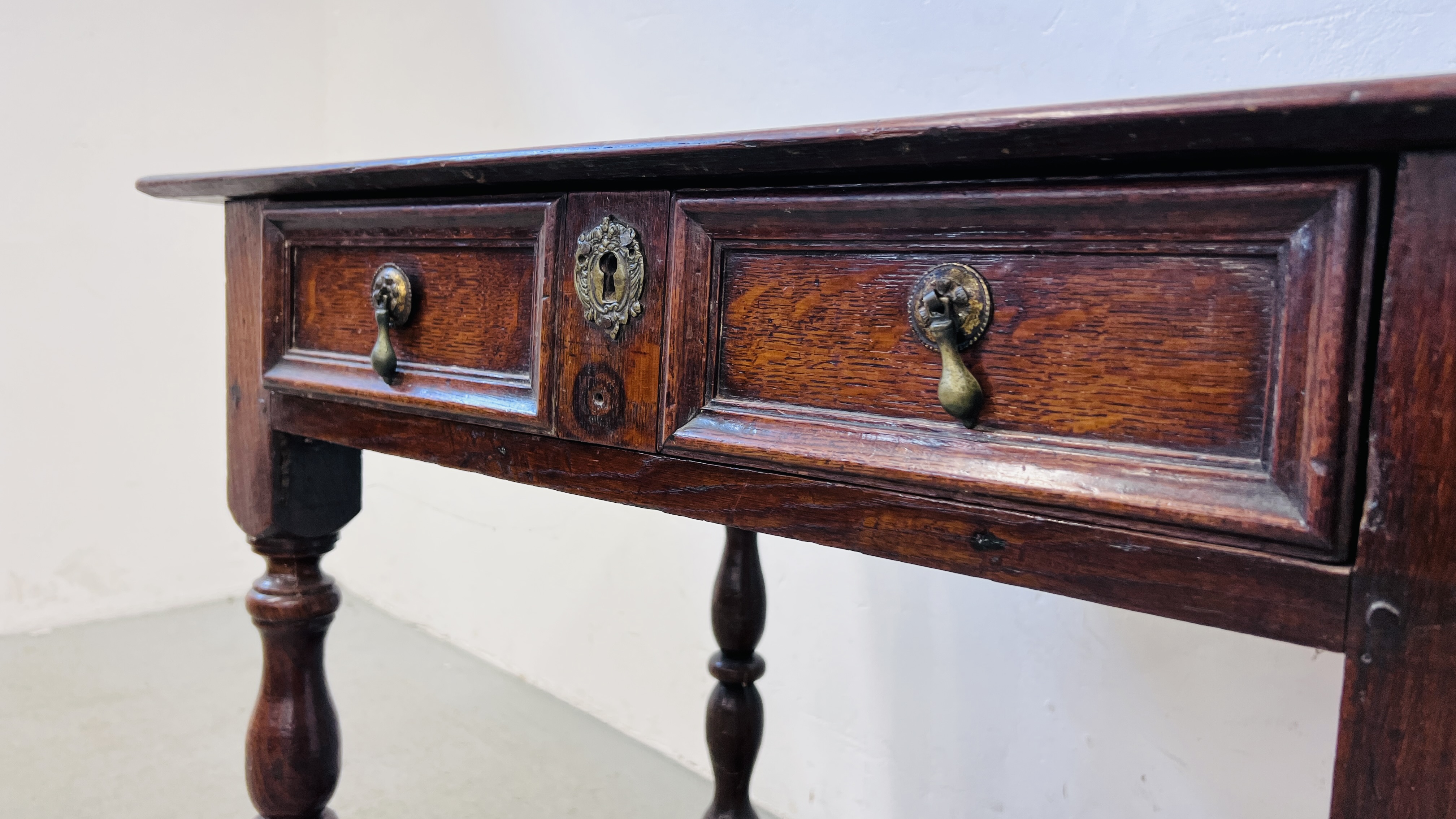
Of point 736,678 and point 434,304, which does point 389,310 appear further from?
point 736,678

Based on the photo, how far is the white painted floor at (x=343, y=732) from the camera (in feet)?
4.72

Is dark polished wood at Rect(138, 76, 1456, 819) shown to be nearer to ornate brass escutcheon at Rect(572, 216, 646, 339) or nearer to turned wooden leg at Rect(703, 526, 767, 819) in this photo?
ornate brass escutcheon at Rect(572, 216, 646, 339)

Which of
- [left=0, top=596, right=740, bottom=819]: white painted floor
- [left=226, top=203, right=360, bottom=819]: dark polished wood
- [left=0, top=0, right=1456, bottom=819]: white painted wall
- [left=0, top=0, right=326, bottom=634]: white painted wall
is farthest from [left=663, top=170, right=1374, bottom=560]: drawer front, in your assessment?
[left=0, top=0, right=326, bottom=634]: white painted wall

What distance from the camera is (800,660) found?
144cm

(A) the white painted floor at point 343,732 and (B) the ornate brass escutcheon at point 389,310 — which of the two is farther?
(A) the white painted floor at point 343,732

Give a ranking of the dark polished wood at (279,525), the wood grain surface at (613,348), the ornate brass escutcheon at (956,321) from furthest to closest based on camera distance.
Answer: the dark polished wood at (279,525), the wood grain surface at (613,348), the ornate brass escutcheon at (956,321)

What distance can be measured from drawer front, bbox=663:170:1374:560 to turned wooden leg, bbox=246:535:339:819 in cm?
56

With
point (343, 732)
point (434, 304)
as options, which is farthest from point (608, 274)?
point (343, 732)

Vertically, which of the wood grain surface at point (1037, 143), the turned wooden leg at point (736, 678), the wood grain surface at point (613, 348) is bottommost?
the turned wooden leg at point (736, 678)

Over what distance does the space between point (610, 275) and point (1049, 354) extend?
0.28 metres

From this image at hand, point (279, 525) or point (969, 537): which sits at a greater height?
point (969, 537)

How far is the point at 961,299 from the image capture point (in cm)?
50

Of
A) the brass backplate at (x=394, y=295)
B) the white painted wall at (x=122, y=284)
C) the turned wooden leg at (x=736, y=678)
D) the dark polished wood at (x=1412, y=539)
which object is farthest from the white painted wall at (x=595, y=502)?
the brass backplate at (x=394, y=295)

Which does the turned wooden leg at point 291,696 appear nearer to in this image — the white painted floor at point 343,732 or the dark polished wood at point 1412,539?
the white painted floor at point 343,732
